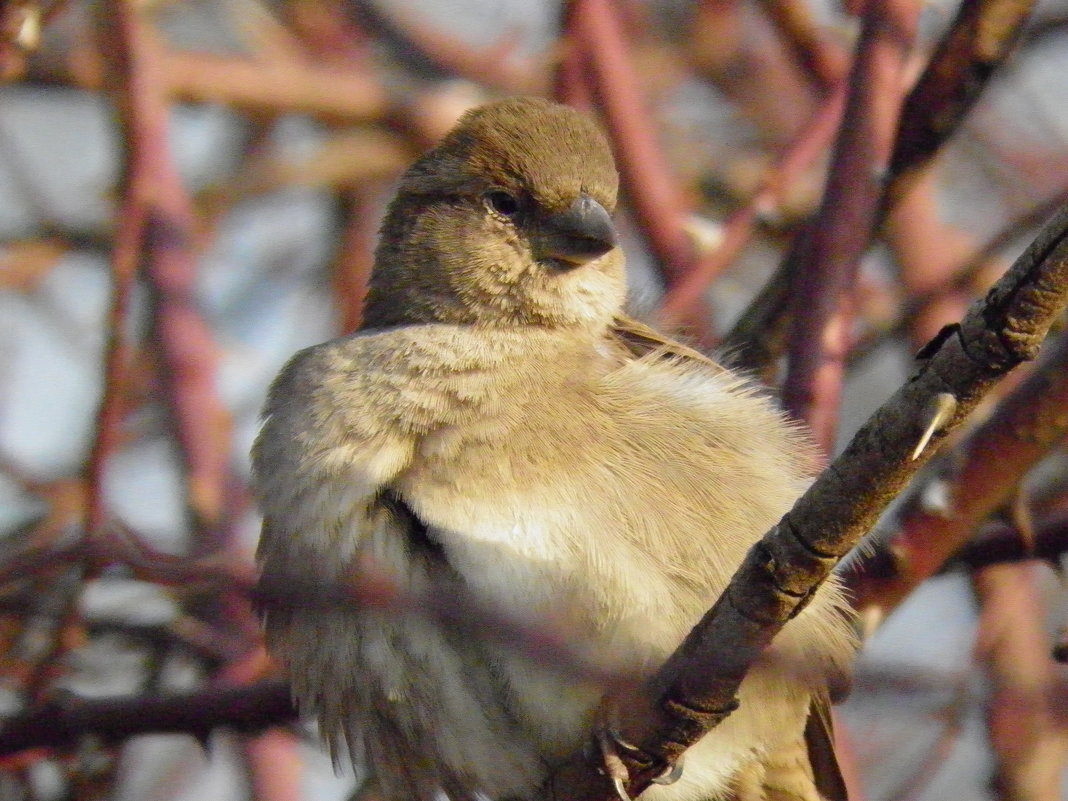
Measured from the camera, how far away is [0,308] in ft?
21.6

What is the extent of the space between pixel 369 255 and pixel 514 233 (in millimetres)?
2860

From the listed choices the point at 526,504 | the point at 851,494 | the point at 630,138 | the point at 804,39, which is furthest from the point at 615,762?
the point at 804,39

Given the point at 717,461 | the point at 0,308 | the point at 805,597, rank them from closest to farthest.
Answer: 1. the point at 805,597
2. the point at 717,461
3. the point at 0,308

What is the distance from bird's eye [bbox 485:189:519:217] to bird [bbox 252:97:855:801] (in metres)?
0.04

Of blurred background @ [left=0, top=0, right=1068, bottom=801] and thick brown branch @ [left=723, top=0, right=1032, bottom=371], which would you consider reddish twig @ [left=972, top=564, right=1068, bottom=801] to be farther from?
thick brown branch @ [left=723, top=0, right=1032, bottom=371]

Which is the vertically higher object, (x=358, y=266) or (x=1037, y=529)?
(x=1037, y=529)

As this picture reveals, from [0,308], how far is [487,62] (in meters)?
2.47

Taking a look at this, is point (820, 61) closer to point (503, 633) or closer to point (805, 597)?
point (805, 597)

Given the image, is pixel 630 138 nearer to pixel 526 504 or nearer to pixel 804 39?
pixel 804 39

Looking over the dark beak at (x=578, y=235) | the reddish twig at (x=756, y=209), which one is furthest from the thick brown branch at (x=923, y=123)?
the dark beak at (x=578, y=235)

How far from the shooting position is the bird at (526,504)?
333 cm

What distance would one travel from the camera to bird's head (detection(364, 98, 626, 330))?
404 centimetres


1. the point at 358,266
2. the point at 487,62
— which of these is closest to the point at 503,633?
the point at 358,266

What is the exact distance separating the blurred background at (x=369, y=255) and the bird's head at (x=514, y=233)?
436 mm
